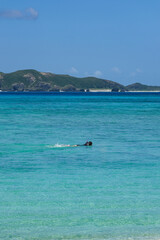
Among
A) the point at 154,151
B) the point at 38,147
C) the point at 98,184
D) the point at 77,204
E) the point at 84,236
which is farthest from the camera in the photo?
the point at 38,147

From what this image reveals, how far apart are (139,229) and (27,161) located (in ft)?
41.6

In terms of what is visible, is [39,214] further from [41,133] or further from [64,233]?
[41,133]

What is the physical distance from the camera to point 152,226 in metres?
13.3

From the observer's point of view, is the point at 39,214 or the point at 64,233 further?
the point at 39,214

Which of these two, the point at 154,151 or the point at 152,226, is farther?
the point at 154,151

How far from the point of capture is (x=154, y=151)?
28.8m

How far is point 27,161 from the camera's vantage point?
24.8 metres

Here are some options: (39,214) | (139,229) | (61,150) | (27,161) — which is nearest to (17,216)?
(39,214)

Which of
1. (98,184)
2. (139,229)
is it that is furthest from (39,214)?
(98,184)

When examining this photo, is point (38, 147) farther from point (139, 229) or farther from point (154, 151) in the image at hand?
point (139, 229)

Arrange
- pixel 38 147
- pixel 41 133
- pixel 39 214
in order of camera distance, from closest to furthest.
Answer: pixel 39 214
pixel 38 147
pixel 41 133

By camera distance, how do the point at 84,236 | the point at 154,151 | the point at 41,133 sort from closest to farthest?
the point at 84,236, the point at 154,151, the point at 41,133

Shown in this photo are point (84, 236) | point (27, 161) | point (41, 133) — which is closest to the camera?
point (84, 236)

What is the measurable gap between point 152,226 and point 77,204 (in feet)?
10.4
